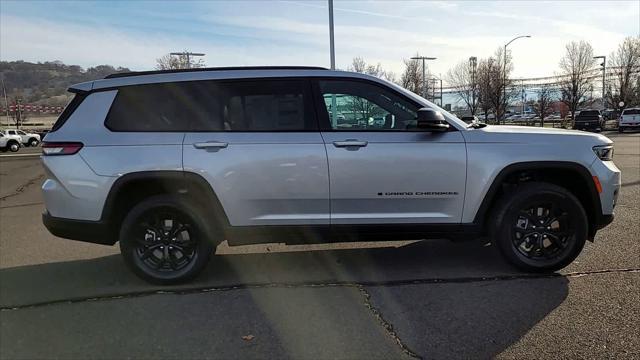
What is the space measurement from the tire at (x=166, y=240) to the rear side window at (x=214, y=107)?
723 millimetres

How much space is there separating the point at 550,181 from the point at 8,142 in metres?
45.9

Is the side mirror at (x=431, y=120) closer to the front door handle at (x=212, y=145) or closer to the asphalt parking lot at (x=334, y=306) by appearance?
the asphalt parking lot at (x=334, y=306)

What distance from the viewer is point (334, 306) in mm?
4211

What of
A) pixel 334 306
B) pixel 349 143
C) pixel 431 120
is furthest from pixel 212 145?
pixel 431 120

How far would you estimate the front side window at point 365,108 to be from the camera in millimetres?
4730

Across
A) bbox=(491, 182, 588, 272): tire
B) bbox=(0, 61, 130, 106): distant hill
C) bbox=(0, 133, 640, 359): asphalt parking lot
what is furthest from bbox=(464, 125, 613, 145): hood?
bbox=(0, 61, 130, 106): distant hill

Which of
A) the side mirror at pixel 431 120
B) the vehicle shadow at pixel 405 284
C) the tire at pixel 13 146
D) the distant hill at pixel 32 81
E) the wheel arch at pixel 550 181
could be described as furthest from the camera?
the distant hill at pixel 32 81

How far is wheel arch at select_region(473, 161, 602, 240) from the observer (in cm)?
469

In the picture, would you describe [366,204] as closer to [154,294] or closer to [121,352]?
[154,294]

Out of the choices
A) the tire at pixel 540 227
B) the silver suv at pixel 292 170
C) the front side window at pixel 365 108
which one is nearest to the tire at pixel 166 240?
the silver suv at pixel 292 170

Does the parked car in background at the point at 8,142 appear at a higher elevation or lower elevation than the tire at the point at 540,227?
lower

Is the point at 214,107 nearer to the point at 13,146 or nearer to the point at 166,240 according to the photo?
the point at 166,240

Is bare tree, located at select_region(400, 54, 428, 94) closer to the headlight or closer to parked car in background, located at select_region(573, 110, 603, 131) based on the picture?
parked car in background, located at select_region(573, 110, 603, 131)

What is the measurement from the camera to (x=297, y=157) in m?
4.59
